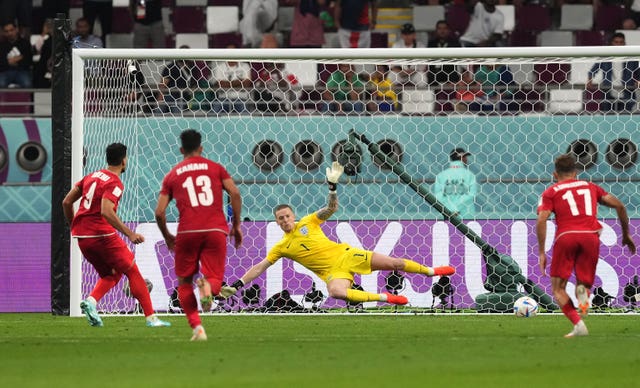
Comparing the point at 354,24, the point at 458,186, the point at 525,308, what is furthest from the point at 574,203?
the point at 354,24

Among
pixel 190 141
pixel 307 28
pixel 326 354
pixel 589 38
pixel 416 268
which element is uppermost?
pixel 307 28

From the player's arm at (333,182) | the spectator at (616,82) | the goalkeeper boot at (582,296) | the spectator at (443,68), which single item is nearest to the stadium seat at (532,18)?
the spectator at (443,68)

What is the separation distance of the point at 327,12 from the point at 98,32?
3.68 metres

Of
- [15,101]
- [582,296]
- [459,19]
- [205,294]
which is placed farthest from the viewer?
[459,19]

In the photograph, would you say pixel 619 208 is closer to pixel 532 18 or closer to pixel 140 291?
pixel 140 291

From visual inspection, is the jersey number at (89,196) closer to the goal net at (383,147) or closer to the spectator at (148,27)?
the goal net at (383,147)

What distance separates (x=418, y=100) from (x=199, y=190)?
7425 millimetres

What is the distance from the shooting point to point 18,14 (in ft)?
74.5

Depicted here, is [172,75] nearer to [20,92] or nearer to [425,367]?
[20,92]

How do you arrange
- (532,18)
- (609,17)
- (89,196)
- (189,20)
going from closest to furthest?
(89,196)
(609,17)
(532,18)
(189,20)

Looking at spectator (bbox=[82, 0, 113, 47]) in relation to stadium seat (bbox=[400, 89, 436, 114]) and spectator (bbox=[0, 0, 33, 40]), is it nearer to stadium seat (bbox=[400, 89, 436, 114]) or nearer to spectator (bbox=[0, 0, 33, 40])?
spectator (bbox=[0, 0, 33, 40])

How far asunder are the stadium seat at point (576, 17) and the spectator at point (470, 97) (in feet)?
16.3

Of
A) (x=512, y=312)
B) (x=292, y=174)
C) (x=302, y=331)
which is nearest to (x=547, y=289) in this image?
(x=512, y=312)

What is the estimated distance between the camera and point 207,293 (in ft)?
34.7
